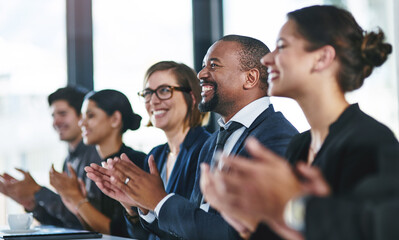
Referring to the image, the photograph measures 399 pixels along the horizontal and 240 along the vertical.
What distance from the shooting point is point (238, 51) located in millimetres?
2342

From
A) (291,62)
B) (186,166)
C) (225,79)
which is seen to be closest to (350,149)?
(291,62)

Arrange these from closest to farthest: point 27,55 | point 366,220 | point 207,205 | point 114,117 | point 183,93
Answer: point 366,220 < point 207,205 < point 183,93 < point 114,117 < point 27,55

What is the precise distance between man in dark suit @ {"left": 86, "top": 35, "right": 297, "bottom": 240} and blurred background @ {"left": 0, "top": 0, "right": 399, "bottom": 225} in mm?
1875

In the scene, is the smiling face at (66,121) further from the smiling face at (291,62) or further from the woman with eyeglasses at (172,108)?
the smiling face at (291,62)

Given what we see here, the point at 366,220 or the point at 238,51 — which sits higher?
the point at 238,51

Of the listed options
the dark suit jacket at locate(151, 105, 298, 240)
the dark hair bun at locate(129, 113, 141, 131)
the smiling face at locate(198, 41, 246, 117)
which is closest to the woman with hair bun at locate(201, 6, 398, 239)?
the dark suit jacket at locate(151, 105, 298, 240)

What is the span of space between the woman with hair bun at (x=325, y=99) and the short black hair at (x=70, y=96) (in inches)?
103

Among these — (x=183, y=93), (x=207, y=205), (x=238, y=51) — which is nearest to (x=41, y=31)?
(x=183, y=93)

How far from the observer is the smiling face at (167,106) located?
9.48ft

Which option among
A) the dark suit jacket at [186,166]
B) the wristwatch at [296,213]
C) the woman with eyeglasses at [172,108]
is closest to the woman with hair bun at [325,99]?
the wristwatch at [296,213]

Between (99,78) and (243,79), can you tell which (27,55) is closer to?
(99,78)

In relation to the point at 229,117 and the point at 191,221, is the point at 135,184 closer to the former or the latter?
the point at 191,221

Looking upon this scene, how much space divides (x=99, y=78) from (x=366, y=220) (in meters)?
3.69

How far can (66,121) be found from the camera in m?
3.94
